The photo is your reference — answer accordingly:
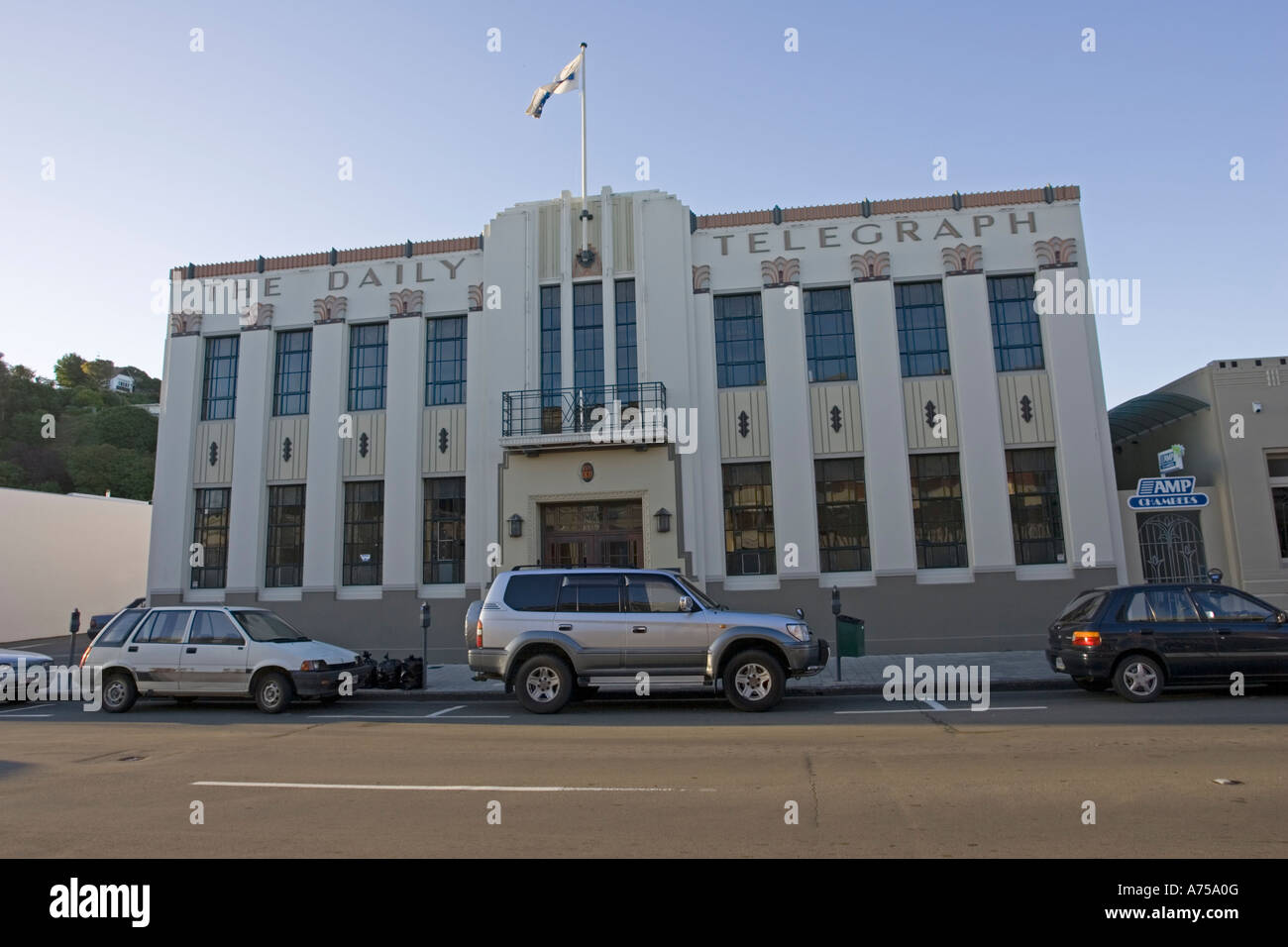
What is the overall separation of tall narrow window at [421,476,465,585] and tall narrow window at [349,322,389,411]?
8.35 feet

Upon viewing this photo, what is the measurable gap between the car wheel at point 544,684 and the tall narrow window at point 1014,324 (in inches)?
465

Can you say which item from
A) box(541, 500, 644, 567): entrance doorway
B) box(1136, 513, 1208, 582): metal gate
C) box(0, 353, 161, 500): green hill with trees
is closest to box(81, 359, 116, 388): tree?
box(0, 353, 161, 500): green hill with trees

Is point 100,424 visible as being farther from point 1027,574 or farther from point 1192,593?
point 1192,593

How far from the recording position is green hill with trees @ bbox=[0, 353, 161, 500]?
42531 mm

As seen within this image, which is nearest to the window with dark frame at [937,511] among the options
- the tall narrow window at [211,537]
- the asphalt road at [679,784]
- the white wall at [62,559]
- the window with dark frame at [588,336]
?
the asphalt road at [679,784]

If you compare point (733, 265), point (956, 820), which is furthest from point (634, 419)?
point (956, 820)

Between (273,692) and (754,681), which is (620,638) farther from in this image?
(273,692)

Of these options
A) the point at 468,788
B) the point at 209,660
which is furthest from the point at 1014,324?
the point at 209,660

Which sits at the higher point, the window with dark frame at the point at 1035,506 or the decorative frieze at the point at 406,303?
the decorative frieze at the point at 406,303

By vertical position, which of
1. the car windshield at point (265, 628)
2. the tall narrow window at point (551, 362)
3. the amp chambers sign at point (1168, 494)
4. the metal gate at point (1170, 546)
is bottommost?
the car windshield at point (265, 628)

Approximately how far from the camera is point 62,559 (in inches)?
1118

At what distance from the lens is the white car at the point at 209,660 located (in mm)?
11953

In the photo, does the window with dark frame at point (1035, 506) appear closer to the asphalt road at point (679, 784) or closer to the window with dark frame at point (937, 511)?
the window with dark frame at point (937, 511)

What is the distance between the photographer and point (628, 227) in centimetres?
1842
